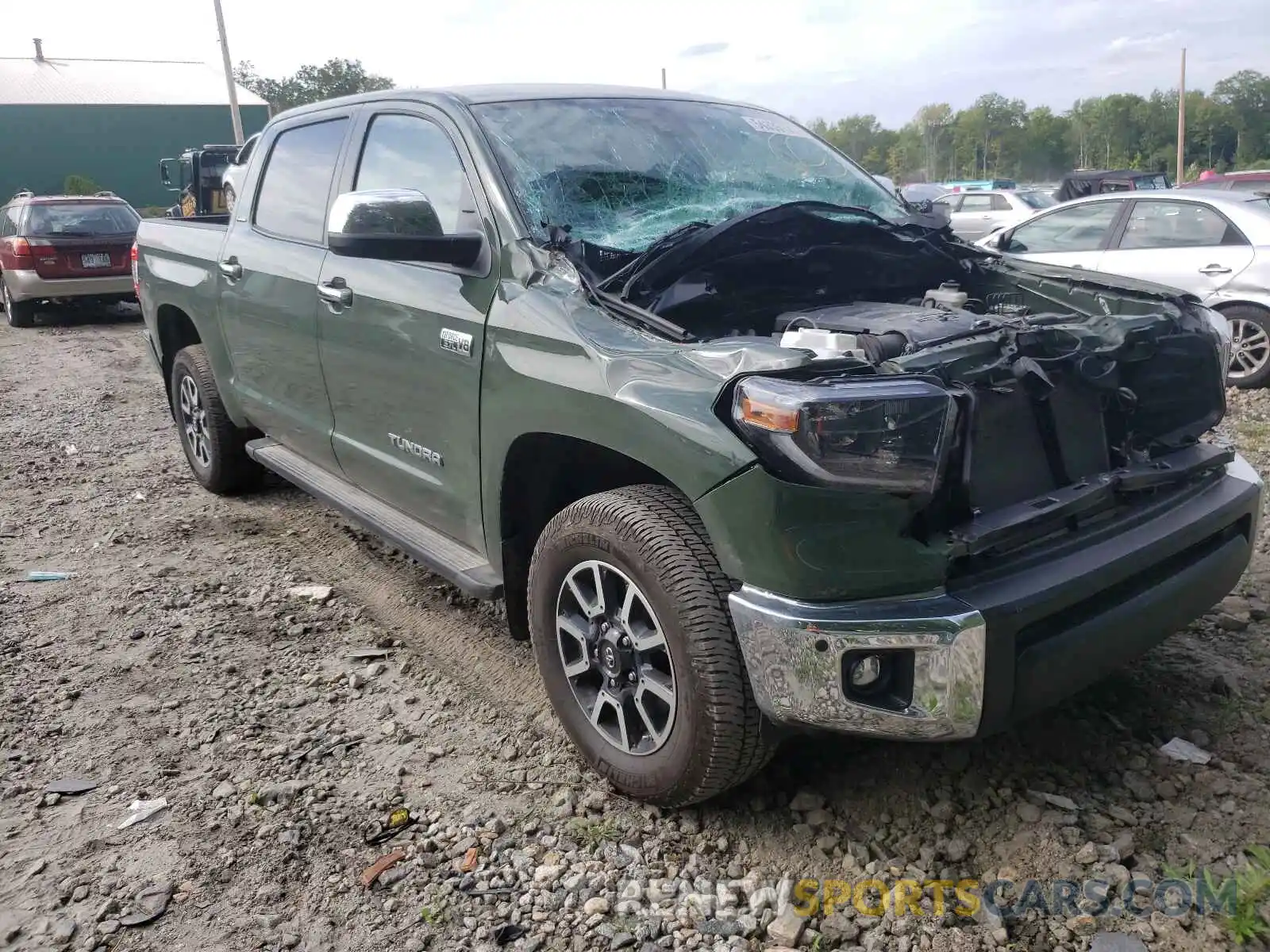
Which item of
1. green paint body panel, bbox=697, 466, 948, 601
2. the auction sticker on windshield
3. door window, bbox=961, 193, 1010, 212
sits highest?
door window, bbox=961, 193, 1010, 212

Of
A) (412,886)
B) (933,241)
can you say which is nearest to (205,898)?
(412,886)

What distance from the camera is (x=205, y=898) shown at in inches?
97.2

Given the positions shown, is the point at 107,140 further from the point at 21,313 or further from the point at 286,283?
the point at 286,283

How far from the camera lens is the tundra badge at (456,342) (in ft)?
10.0

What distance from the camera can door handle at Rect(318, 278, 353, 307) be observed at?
11.8 ft

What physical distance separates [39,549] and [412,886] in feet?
11.2

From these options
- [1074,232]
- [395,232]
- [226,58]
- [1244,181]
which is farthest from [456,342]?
[226,58]

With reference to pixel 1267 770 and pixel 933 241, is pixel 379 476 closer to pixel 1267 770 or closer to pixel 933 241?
pixel 933 241

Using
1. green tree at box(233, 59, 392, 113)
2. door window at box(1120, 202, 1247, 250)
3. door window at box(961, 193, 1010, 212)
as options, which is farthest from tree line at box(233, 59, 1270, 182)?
door window at box(1120, 202, 1247, 250)

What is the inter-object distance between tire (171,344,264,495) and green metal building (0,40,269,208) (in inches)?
1333

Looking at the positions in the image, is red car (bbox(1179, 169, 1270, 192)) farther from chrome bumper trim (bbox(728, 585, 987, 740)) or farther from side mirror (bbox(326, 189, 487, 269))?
chrome bumper trim (bbox(728, 585, 987, 740))

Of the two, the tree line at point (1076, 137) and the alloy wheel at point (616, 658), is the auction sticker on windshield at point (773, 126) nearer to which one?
the alloy wheel at point (616, 658)

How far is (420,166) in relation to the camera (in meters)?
3.46

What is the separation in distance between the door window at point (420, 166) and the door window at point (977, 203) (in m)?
15.8
